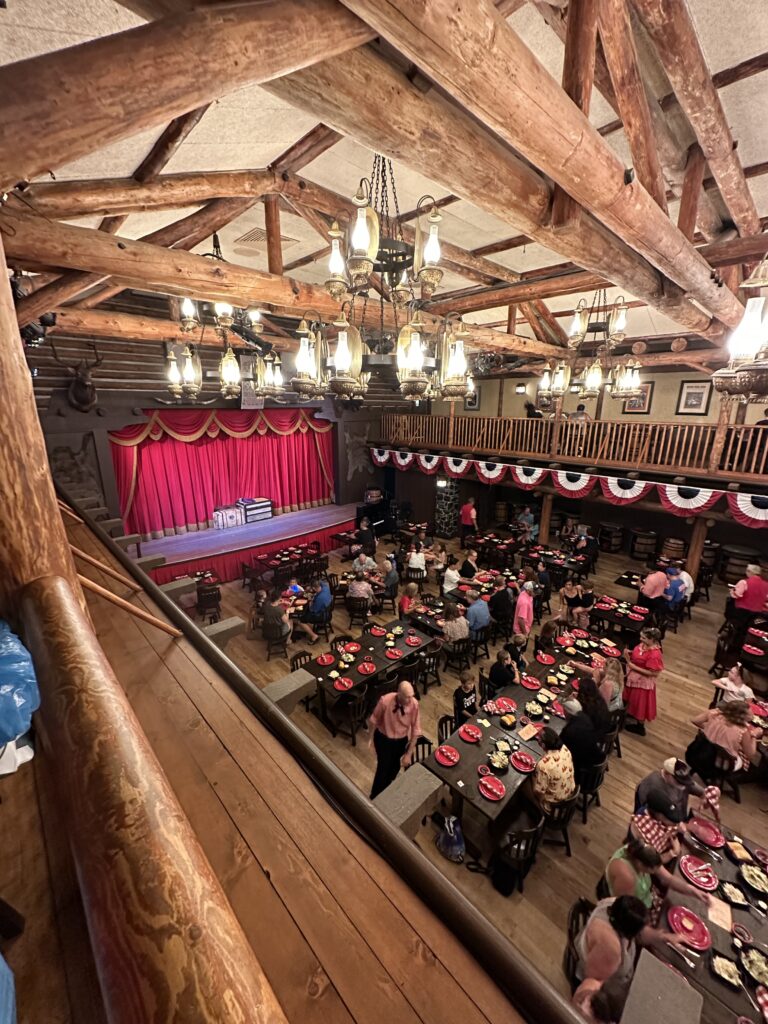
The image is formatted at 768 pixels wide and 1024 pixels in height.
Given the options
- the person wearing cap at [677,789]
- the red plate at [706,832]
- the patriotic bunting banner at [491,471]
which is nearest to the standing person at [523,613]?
the person wearing cap at [677,789]

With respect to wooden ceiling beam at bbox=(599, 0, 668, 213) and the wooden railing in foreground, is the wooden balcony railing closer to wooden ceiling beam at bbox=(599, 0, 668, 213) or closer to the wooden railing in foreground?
wooden ceiling beam at bbox=(599, 0, 668, 213)

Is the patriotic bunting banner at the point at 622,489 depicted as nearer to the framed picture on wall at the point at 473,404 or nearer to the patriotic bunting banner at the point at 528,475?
the patriotic bunting banner at the point at 528,475

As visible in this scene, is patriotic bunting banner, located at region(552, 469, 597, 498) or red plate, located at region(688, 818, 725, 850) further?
patriotic bunting banner, located at region(552, 469, 597, 498)

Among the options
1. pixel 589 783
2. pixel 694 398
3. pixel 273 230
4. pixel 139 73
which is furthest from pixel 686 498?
pixel 139 73

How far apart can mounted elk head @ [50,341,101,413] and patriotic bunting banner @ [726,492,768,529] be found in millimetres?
12218

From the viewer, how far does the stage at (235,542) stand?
29.9 ft

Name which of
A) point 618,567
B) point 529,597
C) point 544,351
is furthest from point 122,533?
point 618,567

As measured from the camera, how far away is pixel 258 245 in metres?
5.02

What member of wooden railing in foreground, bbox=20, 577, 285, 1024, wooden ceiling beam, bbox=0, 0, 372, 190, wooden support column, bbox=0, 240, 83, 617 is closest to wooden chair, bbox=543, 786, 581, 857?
wooden railing in foreground, bbox=20, 577, 285, 1024

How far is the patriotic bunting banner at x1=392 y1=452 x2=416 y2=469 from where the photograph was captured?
42.9 ft

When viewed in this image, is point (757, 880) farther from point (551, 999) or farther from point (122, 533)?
point (122, 533)

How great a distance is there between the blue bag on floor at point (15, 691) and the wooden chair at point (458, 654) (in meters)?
5.64

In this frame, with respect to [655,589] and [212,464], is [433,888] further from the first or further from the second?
[212,464]

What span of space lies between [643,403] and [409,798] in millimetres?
12140
